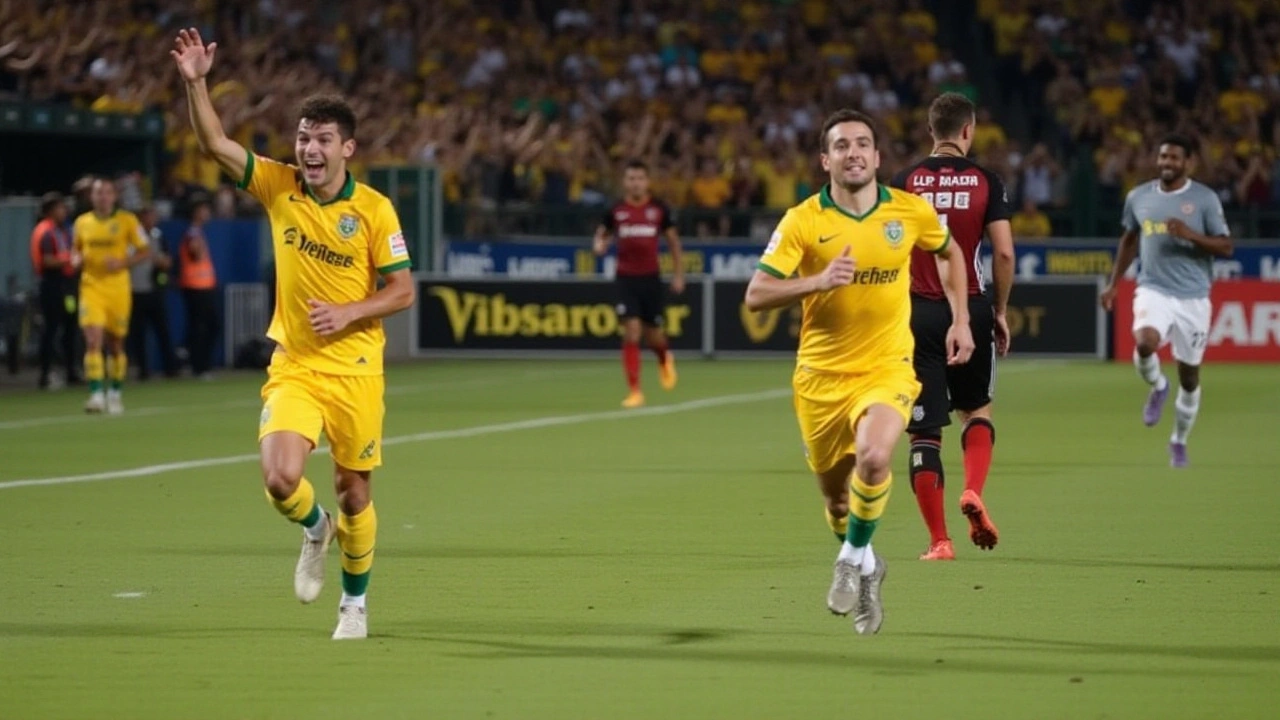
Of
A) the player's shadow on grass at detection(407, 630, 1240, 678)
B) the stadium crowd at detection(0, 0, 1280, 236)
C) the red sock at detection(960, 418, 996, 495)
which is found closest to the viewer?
the player's shadow on grass at detection(407, 630, 1240, 678)

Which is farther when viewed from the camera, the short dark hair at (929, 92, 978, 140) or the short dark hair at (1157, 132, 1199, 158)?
the short dark hair at (1157, 132, 1199, 158)

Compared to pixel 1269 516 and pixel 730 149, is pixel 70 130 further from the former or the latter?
pixel 1269 516

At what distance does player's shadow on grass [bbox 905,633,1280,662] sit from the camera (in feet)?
28.5

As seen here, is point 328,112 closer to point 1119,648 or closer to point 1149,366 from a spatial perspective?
point 1119,648

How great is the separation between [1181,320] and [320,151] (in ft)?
29.9

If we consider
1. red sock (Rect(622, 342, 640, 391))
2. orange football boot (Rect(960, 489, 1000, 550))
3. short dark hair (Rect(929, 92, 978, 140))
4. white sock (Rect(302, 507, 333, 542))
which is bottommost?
red sock (Rect(622, 342, 640, 391))

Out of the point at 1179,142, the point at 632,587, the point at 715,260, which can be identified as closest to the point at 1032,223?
the point at 715,260

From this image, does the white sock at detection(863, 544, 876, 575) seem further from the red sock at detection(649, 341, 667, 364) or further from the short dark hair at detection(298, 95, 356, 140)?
the red sock at detection(649, 341, 667, 364)

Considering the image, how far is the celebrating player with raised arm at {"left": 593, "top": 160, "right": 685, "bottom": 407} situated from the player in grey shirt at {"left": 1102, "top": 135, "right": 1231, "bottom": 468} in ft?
25.2

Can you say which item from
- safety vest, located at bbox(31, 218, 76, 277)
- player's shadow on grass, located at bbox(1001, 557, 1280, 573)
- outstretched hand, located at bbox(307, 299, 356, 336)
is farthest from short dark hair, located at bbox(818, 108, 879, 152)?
safety vest, located at bbox(31, 218, 76, 277)

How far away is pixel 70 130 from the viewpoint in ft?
97.2

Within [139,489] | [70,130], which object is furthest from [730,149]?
[139,489]

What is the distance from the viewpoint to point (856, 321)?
9594 millimetres

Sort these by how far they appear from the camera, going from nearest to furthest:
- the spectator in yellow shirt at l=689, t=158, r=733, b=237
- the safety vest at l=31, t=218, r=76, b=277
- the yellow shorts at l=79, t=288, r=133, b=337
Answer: the yellow shorts at l=79, t=288, r=133, b=337 → the safety vest at l=31, t=218, r=76, b=277 → the spectator in yellow shirt at l=689, t=158, r=733, b=237
